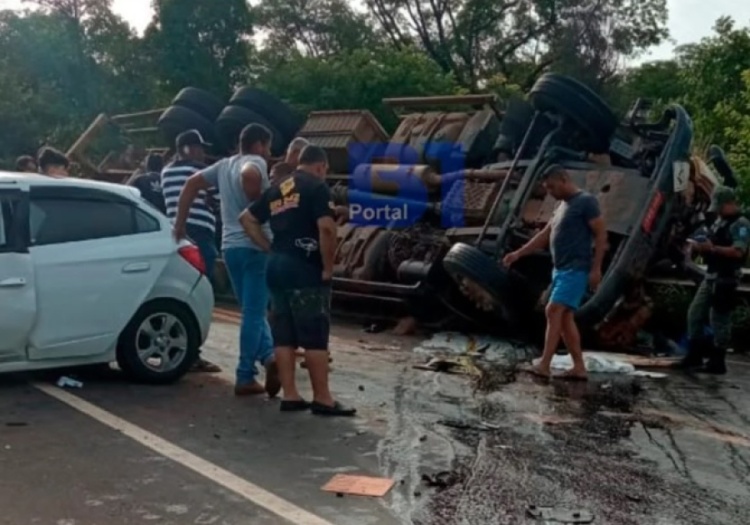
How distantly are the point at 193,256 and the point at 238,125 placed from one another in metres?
6.18

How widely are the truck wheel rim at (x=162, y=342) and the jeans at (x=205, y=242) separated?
0.86m

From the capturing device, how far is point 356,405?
749cm

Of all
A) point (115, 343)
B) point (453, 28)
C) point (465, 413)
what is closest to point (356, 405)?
point (465, 413)

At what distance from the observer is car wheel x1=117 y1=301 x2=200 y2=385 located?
7754mm

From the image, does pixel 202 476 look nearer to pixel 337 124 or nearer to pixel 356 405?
pixel 356 405

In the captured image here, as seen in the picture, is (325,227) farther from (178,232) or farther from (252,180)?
(178,232)

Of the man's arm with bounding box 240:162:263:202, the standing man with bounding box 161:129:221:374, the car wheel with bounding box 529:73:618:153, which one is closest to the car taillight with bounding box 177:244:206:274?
the standing man with bounding box 161:129:221:374

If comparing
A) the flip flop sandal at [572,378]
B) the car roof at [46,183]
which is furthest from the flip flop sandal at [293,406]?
the flip flop sandal at [572,378]

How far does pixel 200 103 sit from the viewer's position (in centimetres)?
1509

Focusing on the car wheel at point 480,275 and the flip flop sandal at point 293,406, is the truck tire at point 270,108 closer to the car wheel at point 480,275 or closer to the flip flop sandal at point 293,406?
the car wheel at point 480,275

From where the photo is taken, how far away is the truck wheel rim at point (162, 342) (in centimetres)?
782

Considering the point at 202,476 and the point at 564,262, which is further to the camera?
the point at 564,262

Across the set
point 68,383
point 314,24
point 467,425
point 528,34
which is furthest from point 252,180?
point 314,24

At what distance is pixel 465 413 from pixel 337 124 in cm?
744
